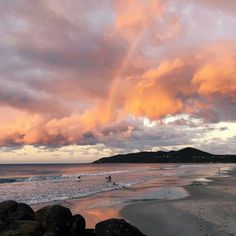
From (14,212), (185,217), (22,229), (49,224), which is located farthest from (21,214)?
(185,217)

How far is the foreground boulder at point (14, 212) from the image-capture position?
1485 centimetres

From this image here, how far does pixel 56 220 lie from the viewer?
14.4 metres

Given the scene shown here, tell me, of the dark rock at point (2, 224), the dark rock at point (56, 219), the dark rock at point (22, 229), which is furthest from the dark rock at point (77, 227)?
the dark rock at point (2, 224)

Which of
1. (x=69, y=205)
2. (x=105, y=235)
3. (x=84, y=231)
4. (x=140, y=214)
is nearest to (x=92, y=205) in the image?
(x=69, y=205)

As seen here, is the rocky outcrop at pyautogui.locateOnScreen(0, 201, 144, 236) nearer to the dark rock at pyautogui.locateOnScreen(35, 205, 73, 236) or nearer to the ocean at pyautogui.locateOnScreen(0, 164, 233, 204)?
the dark rock at pyautogui.locateOnScreen(35, 205, 73, 236)

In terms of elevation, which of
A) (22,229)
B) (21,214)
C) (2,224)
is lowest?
(22,229)

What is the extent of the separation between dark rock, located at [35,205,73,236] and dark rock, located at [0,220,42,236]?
20.5 inches

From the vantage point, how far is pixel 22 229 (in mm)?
13281

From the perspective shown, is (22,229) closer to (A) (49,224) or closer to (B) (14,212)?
(A) (49,224)

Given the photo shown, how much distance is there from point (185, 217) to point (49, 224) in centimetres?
910

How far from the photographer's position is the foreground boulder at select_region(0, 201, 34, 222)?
48.7ft

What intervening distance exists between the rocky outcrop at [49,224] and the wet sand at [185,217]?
163 inches

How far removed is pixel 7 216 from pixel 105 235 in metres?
4.25

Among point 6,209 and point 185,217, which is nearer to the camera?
point 6,209
